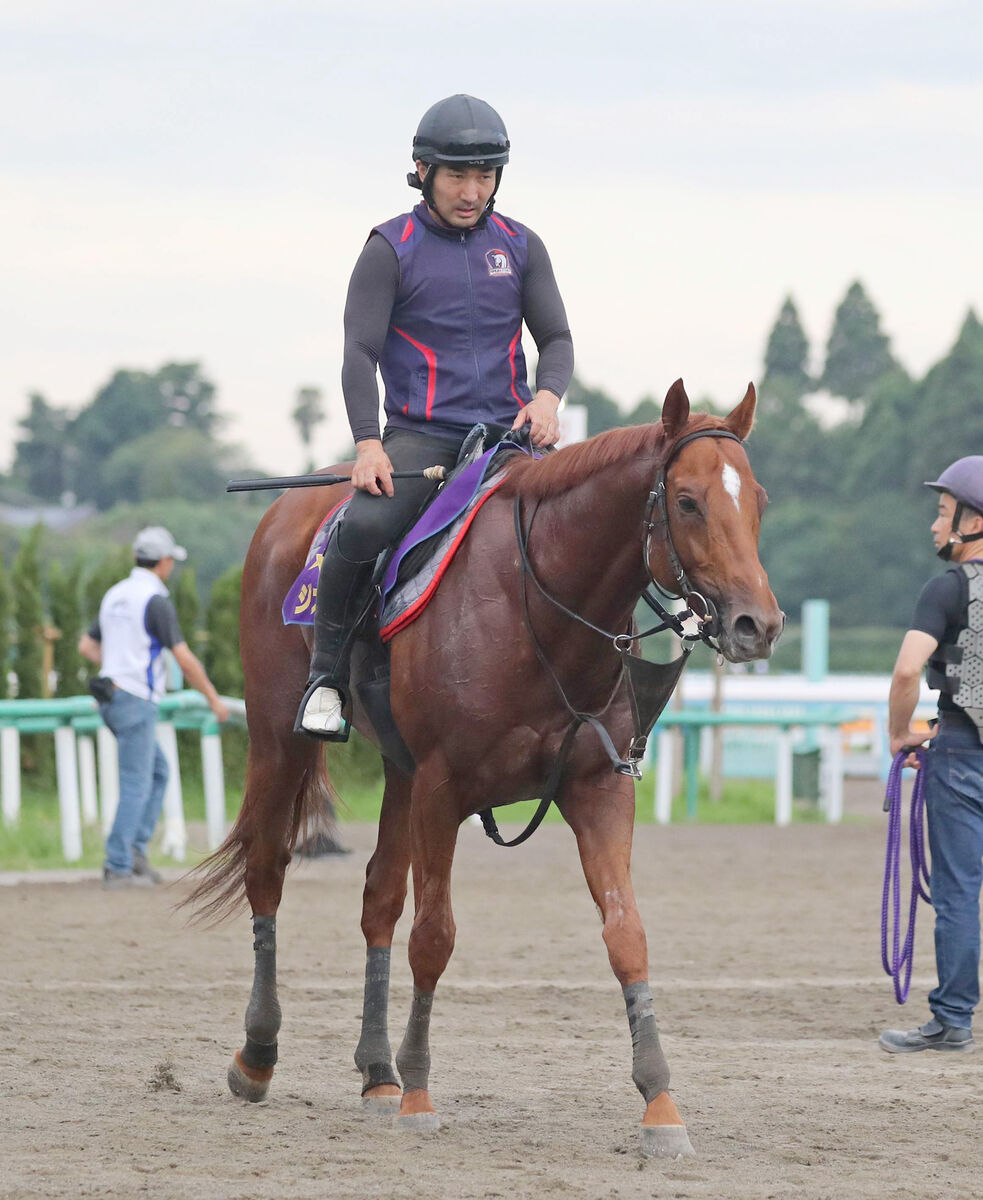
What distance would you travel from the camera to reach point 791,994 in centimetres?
817

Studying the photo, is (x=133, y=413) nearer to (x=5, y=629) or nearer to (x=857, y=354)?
(x=857, y=354)

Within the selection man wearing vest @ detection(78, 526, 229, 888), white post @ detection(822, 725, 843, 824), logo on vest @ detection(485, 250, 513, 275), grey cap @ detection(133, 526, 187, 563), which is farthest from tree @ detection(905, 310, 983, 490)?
logo on vest @ detection(485, 250, 513, 275)

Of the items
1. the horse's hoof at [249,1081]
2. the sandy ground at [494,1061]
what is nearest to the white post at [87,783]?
the sandy ground at [494,1061]

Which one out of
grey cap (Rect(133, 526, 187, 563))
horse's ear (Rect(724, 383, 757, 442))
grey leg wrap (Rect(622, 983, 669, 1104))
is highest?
horse's ear (Rect(724, 383, 757, 442))

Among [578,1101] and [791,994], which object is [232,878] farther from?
[791,994]

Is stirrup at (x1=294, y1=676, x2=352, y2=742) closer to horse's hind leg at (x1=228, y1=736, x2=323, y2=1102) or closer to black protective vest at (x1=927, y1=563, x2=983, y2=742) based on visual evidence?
horse's hind leg at (x1=228, y1=736, x2=323, y2=1102)

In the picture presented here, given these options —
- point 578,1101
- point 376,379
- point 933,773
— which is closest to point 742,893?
point 933,773

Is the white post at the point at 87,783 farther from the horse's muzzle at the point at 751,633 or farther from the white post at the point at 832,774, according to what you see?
the horse's muzzle at the point at 751,633

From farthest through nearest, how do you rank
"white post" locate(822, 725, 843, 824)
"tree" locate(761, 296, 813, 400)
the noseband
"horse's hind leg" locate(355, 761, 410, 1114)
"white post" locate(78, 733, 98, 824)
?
1. "tree" locate(761, 296, 813, 400)
2. "white post" locate(822, 725, 843, 824)
3. "white post" locate(78, 733, 98, 824)
4. "horse's hind leg" locate(355, 761, 410, 1114)
5. the noseband

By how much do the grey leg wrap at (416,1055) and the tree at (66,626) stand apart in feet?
40.6

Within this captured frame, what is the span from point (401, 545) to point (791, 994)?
3.60 m

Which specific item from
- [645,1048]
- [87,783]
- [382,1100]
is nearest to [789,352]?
[87,783]

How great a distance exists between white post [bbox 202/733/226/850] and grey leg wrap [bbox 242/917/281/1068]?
7.14 m

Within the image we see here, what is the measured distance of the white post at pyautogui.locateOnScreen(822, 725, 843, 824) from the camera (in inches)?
680
